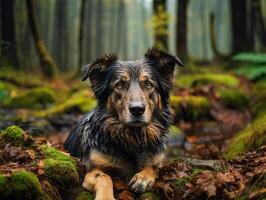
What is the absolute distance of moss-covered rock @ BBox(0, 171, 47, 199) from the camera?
441cm

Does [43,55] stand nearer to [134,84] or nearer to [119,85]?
[119,85]

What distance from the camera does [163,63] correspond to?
6316 millimetres

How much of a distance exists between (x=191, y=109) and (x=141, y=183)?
922cm

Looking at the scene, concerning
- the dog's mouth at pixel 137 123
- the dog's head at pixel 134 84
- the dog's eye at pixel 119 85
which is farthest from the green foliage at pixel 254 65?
the dog's mouth at pixel 137 123

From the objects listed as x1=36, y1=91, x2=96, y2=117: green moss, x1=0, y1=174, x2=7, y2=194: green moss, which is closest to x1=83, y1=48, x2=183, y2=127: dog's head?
x1=0, y1=174, x2=7, y2=194: green moss

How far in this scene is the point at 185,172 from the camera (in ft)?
18.3

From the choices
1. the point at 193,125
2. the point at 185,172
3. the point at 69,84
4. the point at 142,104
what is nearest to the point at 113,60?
the point at 142,104

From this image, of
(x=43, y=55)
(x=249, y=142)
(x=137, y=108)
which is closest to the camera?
(x=137, y=108)

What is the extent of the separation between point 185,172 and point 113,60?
1700 millimetres

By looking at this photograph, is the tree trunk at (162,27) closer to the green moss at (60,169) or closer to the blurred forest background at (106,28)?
the blurred forest background at (106,28)

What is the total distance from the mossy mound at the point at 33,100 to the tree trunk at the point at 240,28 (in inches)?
336

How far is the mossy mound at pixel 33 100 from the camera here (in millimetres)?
15711

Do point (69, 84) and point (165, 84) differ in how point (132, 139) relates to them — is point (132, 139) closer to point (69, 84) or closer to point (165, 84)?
point (165, 84)

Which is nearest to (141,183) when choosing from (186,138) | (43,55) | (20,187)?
(20,187)
